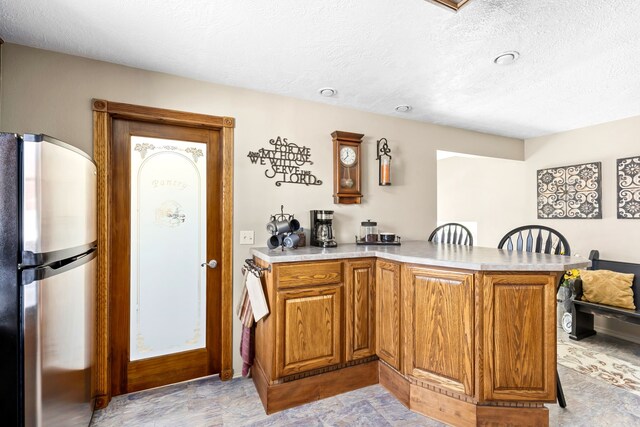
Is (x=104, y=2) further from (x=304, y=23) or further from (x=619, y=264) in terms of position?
(x=619, y=264)

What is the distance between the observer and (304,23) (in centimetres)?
172

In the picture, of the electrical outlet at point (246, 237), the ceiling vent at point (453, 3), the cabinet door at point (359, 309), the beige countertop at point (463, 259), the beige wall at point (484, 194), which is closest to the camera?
the ceiling vent at point (453, 3)

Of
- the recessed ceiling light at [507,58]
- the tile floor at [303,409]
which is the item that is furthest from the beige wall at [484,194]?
the recessed ceiling light at [507,58]

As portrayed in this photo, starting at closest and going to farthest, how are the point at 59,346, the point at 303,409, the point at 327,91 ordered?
1. the point at 59,346
2. the point at 303,409
3. the point at 327,91

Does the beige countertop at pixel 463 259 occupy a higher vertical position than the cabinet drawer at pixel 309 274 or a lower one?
higher

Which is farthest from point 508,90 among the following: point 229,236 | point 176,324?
point 176,324

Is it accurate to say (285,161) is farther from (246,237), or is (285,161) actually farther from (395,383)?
(395,383)

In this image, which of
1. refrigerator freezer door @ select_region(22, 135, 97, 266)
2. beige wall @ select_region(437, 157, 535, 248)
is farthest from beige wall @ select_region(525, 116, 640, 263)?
refrigerator freezer door @ select_region(22, 135, 97, 266)

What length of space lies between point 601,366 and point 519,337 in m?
1.67

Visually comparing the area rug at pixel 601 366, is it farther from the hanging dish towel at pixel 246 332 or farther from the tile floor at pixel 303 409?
the hanging dish towel at pixel 246 332

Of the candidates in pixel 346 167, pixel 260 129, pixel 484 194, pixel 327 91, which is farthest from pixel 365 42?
pixel 484 194

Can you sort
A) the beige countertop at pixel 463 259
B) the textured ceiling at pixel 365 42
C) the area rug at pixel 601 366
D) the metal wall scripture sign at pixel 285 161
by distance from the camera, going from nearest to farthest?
the textured ceiling at pixel 365 42
the beige countertop at pixel 463 259
the area rug at pixel 601 366
the metal wall scripture sign at pixel 285 161

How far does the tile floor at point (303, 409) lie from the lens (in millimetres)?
1957

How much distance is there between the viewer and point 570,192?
3.79 metres
